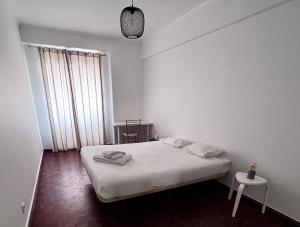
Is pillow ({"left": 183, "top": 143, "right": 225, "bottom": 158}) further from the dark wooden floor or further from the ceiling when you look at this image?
the ceiling

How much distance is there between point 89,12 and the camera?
9.94 feet

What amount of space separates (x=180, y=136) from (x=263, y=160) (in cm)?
162

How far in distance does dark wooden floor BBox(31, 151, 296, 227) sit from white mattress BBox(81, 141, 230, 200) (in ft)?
1.05

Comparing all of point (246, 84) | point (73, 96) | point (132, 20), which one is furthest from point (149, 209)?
point (73, 96)

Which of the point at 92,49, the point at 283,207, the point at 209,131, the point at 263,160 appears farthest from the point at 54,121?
the point at 283,207

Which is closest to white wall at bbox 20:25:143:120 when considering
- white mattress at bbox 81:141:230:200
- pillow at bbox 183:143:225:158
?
white mattress at bbox 81:141:230:200

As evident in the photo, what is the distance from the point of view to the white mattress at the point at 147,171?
1899 millimetres

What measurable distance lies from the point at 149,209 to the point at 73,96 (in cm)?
325

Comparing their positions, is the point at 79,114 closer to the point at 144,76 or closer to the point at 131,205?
the point at 144,76

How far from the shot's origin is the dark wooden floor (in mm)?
1953

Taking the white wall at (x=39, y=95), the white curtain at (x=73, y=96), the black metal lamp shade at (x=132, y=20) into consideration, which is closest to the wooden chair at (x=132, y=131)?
the white curtain at (x=73, y=96)

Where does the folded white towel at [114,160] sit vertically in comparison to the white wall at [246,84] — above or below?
below

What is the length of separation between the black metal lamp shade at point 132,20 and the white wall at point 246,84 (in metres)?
1.32

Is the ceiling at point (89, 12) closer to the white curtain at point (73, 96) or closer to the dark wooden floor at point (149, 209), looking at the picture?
the white curtain at point (73, 96)
